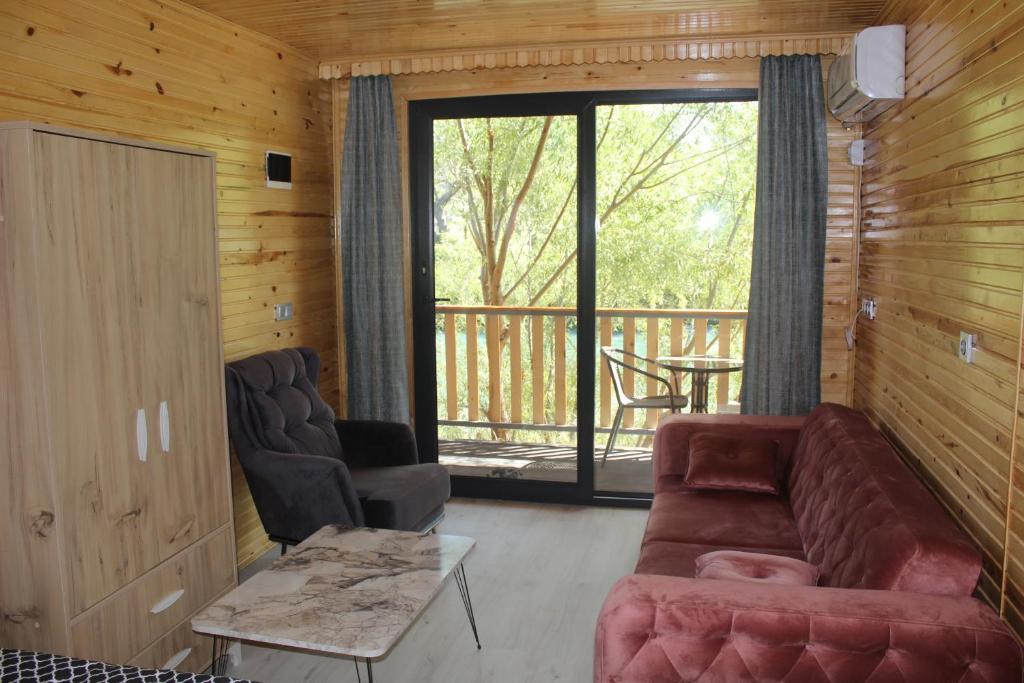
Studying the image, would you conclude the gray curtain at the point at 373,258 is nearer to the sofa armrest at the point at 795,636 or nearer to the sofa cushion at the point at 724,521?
the sofa cushion at the point at 724,521

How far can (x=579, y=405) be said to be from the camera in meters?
4.55

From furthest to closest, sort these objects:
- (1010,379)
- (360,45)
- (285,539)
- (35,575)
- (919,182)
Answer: (360,45)
(285,539)
(919,182)
(35,575)
(1010,379)

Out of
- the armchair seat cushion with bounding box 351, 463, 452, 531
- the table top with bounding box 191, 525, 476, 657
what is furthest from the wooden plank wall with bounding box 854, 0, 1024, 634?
the armchair seat cushion with bounding box 351, 463, 452, 531

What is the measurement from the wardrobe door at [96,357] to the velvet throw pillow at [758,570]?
5.53ft

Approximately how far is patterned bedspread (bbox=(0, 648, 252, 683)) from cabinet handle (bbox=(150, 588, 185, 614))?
563 mm

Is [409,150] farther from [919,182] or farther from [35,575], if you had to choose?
[35,575]

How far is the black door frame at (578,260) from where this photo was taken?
171 inches

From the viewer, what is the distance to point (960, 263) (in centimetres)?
253

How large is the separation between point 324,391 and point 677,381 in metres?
2.20

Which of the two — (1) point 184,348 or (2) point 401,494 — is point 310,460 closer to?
(2) point 401,494

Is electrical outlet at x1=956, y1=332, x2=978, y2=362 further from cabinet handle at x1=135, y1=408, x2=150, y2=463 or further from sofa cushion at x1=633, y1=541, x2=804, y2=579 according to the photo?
cabinet handle at x1=135, y1=408, x2=150, y2=463

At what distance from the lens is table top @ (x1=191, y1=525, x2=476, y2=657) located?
221 cm

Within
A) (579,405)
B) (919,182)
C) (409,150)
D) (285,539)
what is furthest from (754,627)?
(409,150)

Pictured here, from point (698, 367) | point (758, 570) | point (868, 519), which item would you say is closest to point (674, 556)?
point (758, 570)
